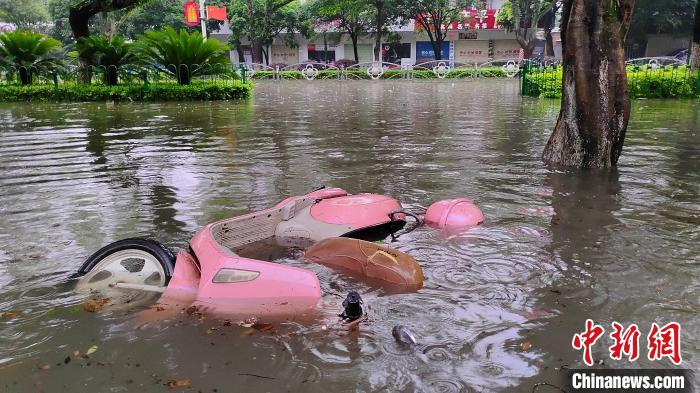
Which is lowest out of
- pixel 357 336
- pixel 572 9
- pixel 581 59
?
pixel 357 336

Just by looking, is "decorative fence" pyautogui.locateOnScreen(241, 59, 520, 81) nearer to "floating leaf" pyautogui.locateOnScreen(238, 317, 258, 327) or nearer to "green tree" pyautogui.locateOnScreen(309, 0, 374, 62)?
"green tree" pyautogui.locateOnScreen(309, 0, 374, 62)

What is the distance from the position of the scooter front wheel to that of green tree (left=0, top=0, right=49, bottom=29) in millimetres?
58812

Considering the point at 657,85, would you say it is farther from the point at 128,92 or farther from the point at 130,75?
the point at 130,75

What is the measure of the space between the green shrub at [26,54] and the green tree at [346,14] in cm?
2166

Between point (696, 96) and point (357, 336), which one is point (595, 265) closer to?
point (357, 336)

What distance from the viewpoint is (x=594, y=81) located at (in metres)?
6.67

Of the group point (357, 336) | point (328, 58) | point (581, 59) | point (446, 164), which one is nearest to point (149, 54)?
point (446, 164)

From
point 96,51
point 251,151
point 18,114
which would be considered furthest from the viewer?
point 96,51

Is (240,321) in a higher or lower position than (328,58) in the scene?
lower

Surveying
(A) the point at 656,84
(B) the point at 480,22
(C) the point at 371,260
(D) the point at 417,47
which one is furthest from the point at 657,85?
(D) the point at 417,47

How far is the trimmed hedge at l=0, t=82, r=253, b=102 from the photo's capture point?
1833 cm

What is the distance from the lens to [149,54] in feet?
63.5

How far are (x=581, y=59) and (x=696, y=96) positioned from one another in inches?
492

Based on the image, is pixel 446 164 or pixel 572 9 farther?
pixel 446 164
